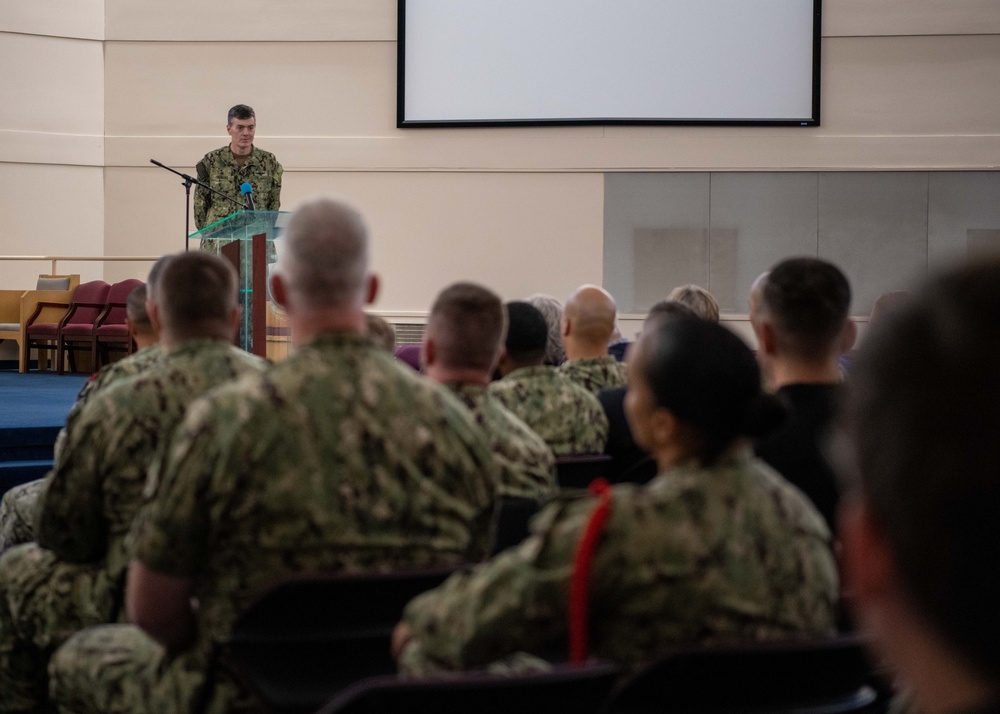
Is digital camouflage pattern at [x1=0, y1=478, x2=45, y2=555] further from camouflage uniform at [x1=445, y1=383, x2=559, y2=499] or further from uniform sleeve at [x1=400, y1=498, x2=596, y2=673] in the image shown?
uniform sleeve at [x1=400, y1=498, x2=596, y2=673]

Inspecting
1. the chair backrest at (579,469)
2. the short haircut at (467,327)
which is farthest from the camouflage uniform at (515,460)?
the chair backrest at (579,469)

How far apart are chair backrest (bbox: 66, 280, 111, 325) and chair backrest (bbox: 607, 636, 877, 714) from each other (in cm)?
855

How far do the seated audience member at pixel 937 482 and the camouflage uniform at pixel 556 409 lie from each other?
8.46 feet

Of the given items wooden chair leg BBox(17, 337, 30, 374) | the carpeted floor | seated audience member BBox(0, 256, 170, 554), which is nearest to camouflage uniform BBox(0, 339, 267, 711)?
seated audience member BBox(0, 256, 170, 554)

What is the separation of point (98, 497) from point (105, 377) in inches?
36.3

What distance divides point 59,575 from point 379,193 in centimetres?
789

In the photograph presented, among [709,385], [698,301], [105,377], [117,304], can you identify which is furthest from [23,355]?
[709,385]

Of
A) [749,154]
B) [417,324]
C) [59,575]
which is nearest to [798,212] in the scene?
[749,154]

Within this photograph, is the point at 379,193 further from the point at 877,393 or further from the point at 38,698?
the point at 877,393

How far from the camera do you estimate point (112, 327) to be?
28.6 ft

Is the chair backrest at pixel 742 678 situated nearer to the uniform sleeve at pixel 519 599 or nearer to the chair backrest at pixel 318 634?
the uniform sleeve at pixel 519 599

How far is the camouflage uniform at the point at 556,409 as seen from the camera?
3119mm

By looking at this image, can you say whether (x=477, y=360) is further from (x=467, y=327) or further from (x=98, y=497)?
(x=98, y=497)

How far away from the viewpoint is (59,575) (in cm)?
240
